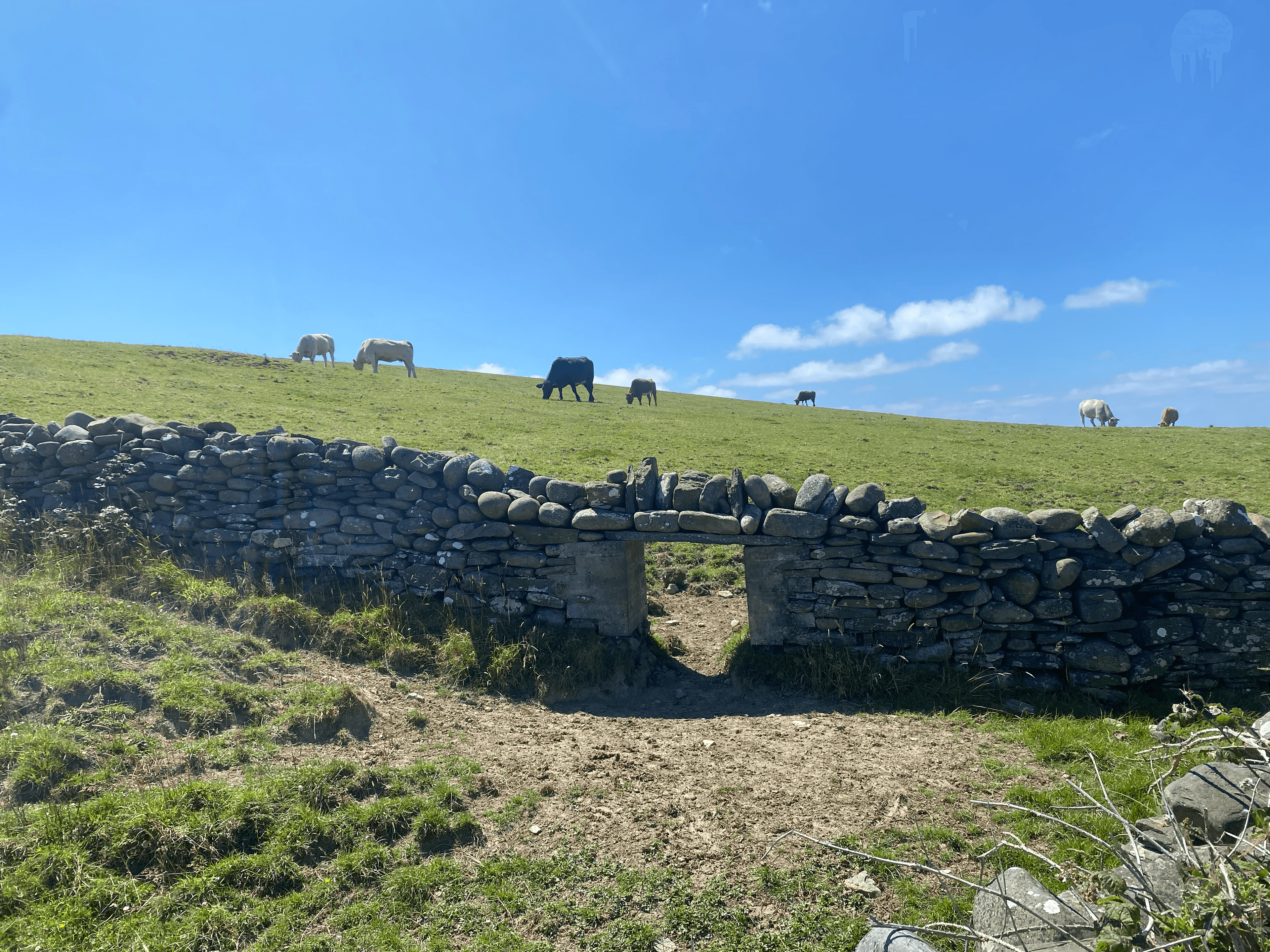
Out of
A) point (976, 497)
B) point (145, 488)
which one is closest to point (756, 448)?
point (976, 497)

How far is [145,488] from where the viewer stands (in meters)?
9.48

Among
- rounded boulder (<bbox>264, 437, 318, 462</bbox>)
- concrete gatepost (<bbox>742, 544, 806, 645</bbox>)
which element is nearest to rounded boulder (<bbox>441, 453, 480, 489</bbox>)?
rounded boulder (<bbox>264, 437, 318, 462</bbox>)

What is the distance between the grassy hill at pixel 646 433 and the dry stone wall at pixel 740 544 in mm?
5002

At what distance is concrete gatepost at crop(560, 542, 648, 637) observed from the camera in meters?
8.40

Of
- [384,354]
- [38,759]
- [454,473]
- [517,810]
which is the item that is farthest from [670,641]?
[384,354]

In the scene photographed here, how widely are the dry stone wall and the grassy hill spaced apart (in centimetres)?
500

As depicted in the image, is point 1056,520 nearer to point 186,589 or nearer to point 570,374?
point 186,589

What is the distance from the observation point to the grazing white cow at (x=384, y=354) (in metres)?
31.5

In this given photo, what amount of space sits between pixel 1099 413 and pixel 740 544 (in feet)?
104

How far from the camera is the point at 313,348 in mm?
31781

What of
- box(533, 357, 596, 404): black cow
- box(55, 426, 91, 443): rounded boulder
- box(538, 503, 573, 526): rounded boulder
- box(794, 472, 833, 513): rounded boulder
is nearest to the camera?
box(794, 472, 833, 513): rounded boulder

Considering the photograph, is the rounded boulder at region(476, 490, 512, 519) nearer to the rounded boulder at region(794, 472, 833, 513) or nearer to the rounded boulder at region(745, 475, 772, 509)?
the rounded boulder at region(745, 475, 772, 509)

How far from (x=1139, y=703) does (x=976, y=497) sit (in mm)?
7096

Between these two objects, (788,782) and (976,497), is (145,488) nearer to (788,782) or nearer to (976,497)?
(788,782)
